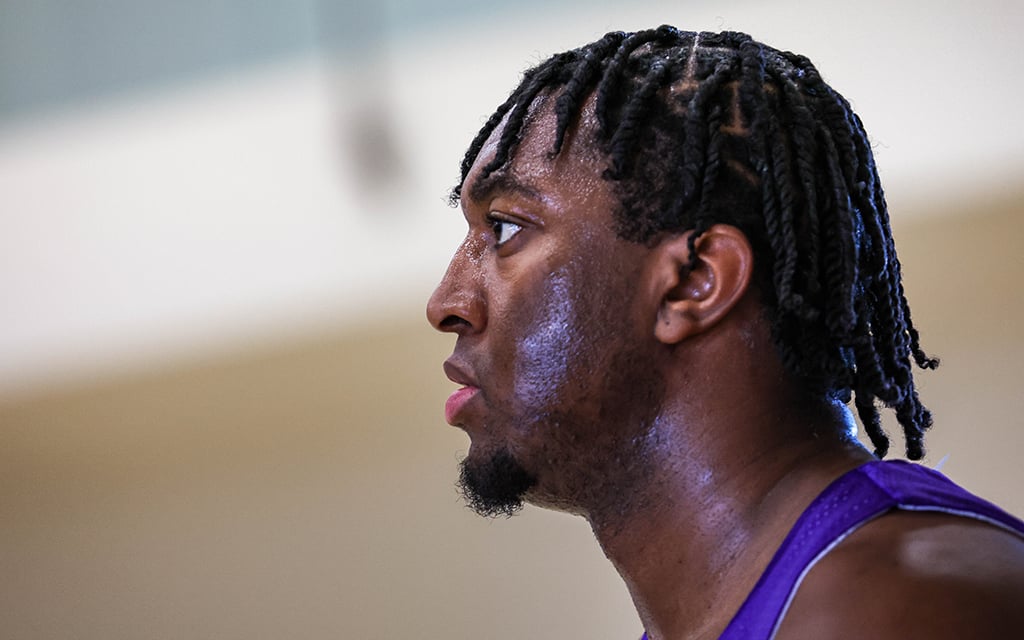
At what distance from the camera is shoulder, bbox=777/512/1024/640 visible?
2.75 ft

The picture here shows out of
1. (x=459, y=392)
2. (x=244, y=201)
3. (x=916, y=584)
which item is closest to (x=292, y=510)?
(x=244, y=201)

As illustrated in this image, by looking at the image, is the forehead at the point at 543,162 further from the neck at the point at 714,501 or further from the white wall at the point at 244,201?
the white wall at the point at 244,201

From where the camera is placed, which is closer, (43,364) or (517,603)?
(517,603)

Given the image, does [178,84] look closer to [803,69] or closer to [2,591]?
[2,591]

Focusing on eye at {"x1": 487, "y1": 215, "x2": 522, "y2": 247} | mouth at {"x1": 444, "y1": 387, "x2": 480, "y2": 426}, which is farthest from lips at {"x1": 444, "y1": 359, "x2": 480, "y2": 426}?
eye at {"x1": 487, "y1": 215, "x2": 522, "y2": 247}

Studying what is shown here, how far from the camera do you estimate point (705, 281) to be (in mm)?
1126

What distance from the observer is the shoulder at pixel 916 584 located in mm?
837

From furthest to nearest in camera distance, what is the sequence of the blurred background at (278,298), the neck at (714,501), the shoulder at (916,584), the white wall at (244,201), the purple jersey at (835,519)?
the white wall at (244,201) → the blurred background at (278,298) → the neck at (714,501) → the purple jersey at (835,519) → the shoulder at (916,584)

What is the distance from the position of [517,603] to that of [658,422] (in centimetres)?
145

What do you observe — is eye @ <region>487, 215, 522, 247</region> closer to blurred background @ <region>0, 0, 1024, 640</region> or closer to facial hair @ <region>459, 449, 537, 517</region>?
facial hair @ <region>459, 449, 537, 517</region>

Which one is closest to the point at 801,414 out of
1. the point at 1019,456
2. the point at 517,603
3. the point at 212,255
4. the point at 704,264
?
the point at 704,264

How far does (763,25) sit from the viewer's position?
95.4 inches

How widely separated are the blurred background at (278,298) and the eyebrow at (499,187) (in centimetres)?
136

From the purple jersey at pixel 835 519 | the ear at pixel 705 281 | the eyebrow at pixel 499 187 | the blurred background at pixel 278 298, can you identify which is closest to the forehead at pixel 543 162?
the eyebrow at pixel 499 187
